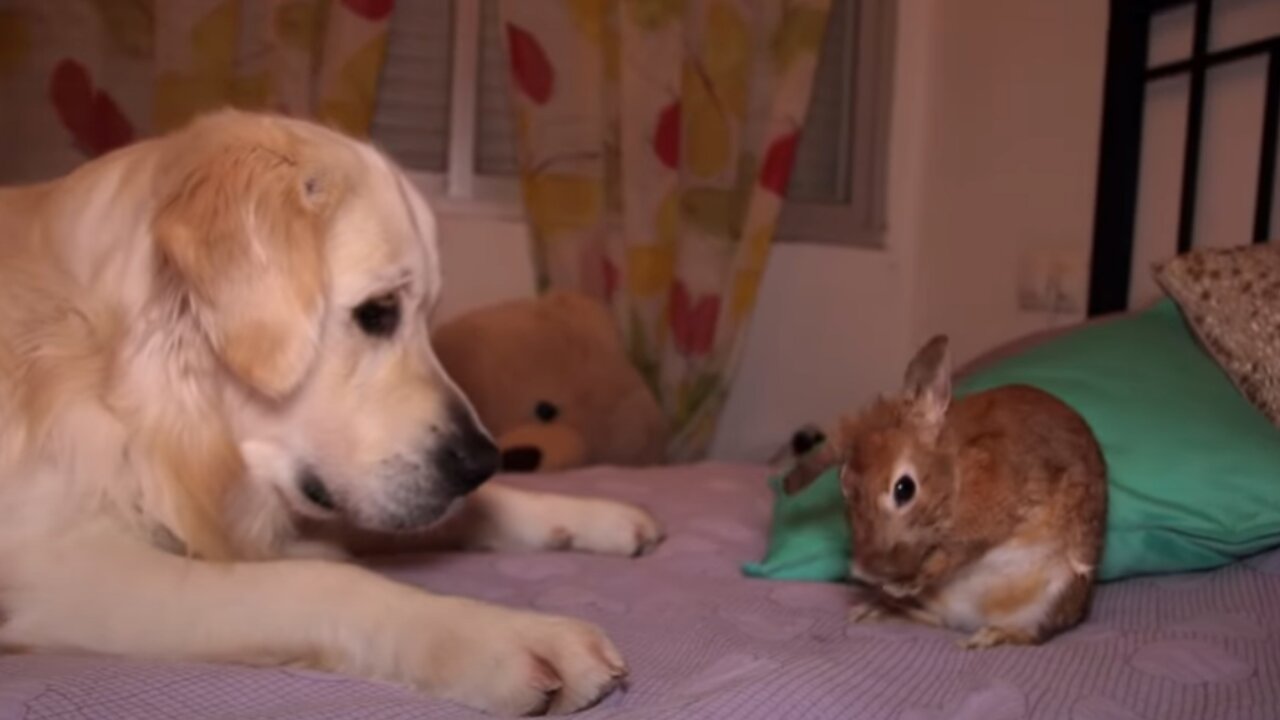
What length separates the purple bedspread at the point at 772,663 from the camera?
2.56 feet

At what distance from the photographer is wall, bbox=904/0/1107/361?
2305mm

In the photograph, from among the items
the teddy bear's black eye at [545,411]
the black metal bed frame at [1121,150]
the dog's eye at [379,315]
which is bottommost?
the teddy bear's black eye at [545,411]

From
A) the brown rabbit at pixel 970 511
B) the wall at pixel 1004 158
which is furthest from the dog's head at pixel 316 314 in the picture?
the wall at pixel 1004 158

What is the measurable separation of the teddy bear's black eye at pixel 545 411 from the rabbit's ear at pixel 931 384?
53.7 inches

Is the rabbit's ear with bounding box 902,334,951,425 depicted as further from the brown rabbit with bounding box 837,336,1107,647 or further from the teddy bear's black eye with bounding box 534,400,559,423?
the teddy bear's black eye with bounding box 534,400,559,423

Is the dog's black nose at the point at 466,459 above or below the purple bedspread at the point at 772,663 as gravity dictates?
above

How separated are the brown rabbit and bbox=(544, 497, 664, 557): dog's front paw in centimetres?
43

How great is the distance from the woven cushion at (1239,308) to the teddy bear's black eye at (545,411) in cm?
125

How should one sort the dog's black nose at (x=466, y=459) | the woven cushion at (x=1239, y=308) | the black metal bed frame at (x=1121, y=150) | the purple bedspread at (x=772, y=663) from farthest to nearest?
1. the black metal bed frame at (x=1121, y=150)
2. the woven cushion at (x=1239, y=308)
3. the dog's black nose at (x=466, y=459)
4. the purple bedspread at (x=772, y=663)

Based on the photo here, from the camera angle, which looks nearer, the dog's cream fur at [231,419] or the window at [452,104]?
the dog's cream fur at [231,419]

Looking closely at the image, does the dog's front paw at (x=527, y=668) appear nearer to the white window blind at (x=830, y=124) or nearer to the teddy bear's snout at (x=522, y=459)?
the teddy bear's snout at (x=522, y=459)

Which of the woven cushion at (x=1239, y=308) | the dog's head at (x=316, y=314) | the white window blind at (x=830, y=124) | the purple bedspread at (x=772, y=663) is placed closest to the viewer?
the purple bedspread at (x=772, y=663)

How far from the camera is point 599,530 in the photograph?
1.42 metres

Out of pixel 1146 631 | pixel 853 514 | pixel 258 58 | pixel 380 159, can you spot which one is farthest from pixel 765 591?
pixel 258 58
